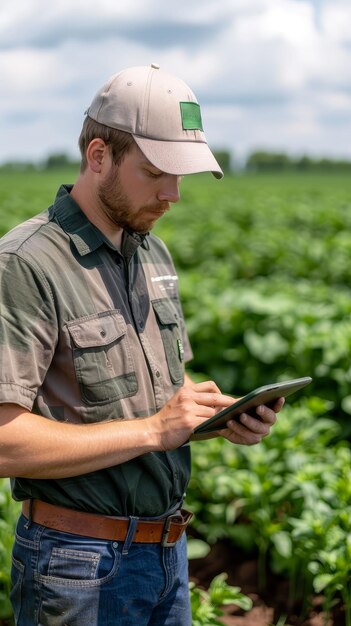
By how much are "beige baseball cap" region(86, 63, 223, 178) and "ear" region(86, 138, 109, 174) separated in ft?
0.19

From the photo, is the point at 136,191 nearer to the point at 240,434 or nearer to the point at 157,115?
the point at 157,115

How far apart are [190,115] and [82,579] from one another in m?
1.31

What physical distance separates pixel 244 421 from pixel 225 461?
236 centimetres

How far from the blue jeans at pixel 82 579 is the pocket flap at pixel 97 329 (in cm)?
53


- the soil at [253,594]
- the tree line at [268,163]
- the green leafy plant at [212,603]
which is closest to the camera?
the green leafy plant at [212,603]

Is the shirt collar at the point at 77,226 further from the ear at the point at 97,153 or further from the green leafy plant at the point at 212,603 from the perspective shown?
the green leafy plant at the point at 212,603

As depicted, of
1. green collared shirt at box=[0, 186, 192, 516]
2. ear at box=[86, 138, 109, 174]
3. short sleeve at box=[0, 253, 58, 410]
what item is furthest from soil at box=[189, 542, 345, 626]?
ear at box=[86, 138, 109, 174]

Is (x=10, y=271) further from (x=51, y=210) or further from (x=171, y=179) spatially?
(x=171, y=179)

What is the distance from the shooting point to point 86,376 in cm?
230

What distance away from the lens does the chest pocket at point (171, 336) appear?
2.61 m

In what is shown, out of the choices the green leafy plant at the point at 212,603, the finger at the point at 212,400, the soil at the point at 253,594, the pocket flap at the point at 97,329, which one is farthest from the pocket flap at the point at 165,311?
the soil at the point at 253,594

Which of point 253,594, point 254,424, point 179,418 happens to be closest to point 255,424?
point 254,424

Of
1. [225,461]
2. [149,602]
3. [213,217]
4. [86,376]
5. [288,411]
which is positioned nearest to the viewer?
[86,376]

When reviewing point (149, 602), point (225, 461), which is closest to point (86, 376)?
point (149, 602)
